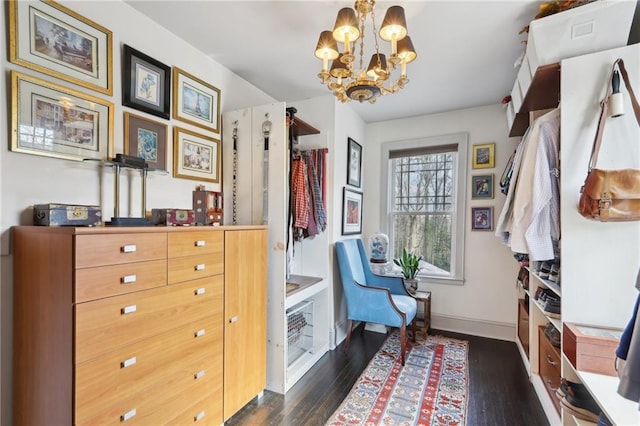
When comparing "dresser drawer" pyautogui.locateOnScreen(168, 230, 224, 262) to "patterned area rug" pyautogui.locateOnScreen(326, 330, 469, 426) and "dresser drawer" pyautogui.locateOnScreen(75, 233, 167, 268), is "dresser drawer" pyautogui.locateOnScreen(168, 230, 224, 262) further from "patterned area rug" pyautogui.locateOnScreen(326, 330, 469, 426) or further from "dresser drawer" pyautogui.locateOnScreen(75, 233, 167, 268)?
"patterned area rug" pyautogui.locateOnScreen(326, 330, 469, 426)

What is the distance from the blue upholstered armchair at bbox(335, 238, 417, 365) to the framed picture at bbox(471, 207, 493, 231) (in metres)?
1.10

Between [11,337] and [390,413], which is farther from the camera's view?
[390,413]

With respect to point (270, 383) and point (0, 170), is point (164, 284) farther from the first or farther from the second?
point (270, 383)

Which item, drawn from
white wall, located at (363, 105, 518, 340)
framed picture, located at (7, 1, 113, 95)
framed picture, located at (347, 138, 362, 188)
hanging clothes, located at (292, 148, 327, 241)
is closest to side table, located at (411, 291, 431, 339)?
white wall, located at (363, 105, 518, 340)

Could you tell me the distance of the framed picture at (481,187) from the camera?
3225 mm

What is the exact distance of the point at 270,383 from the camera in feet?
7.30

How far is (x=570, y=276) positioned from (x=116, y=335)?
221 cm

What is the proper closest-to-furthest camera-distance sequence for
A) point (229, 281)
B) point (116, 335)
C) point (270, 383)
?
1. point (116, 335)
2. point (229, 281)
3. point (270, 383)

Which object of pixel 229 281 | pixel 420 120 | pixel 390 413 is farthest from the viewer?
pixel 420 120

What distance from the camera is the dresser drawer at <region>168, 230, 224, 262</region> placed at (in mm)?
1497

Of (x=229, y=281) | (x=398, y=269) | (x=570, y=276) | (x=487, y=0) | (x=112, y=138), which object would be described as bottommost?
(x=398, y=269)

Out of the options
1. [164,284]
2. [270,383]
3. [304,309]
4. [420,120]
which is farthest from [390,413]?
[420,120]

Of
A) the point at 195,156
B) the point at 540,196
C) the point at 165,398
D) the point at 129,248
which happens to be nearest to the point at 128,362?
the point at 165,398

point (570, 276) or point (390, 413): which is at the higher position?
point (570, 276)
